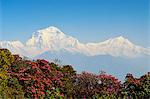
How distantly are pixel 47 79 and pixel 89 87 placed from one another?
6.37 feet

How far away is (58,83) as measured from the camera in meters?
17.6

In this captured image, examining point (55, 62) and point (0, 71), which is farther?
point (55, 62)

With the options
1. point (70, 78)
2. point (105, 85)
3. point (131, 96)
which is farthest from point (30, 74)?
point (131, 96)

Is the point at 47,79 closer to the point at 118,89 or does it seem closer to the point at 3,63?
the point at 3,63

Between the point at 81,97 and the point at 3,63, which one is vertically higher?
the point at 3,63

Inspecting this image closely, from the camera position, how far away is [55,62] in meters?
19.7

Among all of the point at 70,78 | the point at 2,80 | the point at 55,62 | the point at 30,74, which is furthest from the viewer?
the point at 55,62

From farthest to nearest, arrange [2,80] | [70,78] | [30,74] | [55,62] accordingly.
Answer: [55,62] → [70,78] → [30,74] → [2,80]

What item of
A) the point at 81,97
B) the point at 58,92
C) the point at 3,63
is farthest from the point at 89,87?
the point at 3,63

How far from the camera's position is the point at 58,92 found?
1666cm

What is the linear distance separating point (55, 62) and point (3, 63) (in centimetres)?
310

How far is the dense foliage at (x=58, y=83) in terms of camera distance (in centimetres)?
1638

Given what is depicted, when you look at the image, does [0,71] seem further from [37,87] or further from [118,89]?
[118,89]

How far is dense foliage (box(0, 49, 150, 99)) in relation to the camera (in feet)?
53.7
